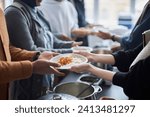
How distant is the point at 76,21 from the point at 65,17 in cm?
22

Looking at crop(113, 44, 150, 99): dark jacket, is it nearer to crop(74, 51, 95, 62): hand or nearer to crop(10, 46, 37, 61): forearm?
crop(74, 51, 95, 62): hand

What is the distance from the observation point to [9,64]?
3.55 ft

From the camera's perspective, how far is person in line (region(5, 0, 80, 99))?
4.19 feet

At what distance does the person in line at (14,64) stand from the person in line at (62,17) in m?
0.66

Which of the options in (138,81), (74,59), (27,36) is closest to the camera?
(138,81)

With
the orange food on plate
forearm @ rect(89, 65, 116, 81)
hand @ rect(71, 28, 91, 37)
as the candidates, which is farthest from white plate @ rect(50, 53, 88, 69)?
hand @ rect(71, 28, 91, 37)

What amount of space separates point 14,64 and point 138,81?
49 cm

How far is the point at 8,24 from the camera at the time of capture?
128 centimetres

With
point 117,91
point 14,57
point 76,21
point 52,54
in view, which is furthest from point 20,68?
point 76,21

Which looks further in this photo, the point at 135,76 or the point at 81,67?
Answer: the point at 81,67

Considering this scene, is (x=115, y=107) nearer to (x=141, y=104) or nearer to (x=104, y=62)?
(x=141, y=104)

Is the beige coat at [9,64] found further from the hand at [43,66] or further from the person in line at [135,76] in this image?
the person in line at [135,76]

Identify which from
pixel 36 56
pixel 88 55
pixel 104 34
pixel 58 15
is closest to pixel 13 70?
pixel 36 56

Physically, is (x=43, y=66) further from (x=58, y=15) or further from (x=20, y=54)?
(x=58, y=15)
